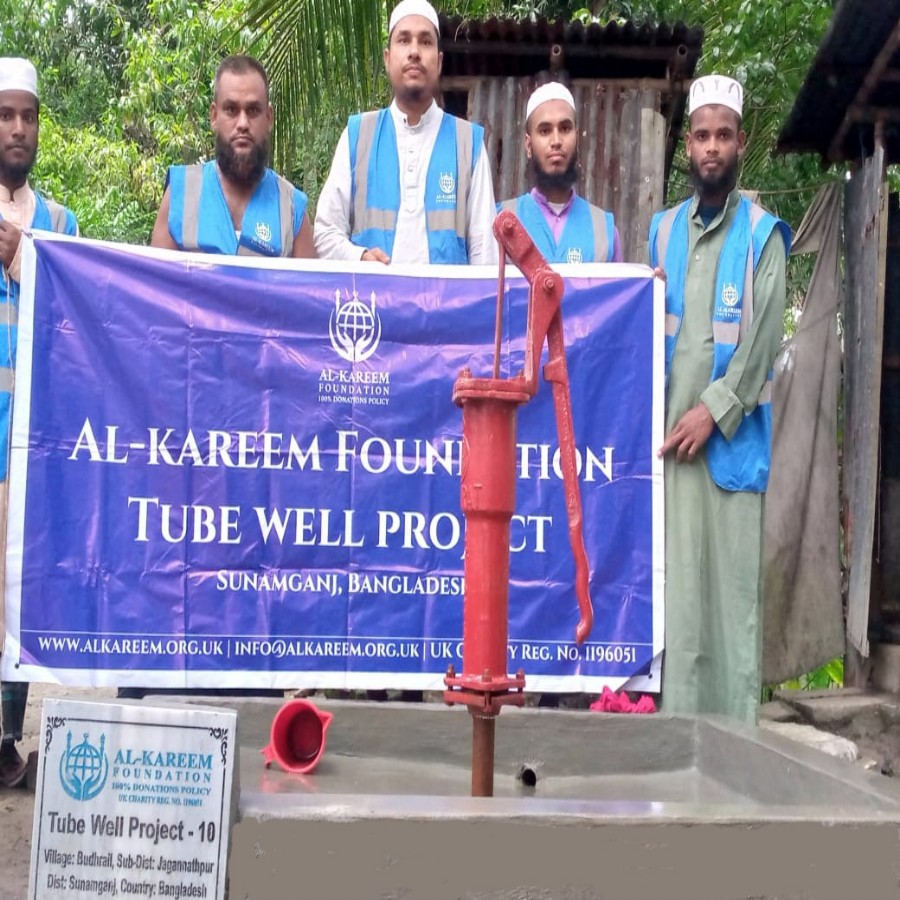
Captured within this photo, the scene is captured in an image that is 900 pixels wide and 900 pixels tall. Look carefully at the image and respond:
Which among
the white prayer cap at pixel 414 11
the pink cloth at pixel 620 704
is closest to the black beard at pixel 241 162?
the white prayer cap at pixel 414 11

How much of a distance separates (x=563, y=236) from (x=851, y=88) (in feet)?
6.67

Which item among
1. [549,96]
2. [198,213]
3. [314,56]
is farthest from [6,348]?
[314,56]

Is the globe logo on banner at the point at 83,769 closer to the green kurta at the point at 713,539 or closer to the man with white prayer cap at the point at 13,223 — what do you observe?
the man with white prayer cap at the point at 13,223

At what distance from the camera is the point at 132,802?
2387 millimetres

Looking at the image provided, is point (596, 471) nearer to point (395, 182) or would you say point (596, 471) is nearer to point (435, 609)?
point (435, 609)

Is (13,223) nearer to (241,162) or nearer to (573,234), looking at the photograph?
(241,162)

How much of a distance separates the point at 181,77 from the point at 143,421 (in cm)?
1164

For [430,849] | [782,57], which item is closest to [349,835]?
[430,849]

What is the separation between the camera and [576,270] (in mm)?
4621

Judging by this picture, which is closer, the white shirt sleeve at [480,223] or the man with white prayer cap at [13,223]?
the man with white prayer cap at [13,223]

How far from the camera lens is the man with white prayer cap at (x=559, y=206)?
4949 millimetres

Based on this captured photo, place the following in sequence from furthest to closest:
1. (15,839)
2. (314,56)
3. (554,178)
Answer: (314,56), (554,178), (15,839)

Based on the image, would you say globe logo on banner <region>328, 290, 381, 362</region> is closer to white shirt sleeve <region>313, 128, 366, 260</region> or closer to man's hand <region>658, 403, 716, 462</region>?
white shirt sleeve <region>313, 128, 366, 260</region>

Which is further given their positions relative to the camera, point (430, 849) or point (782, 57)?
point (782, 57)
